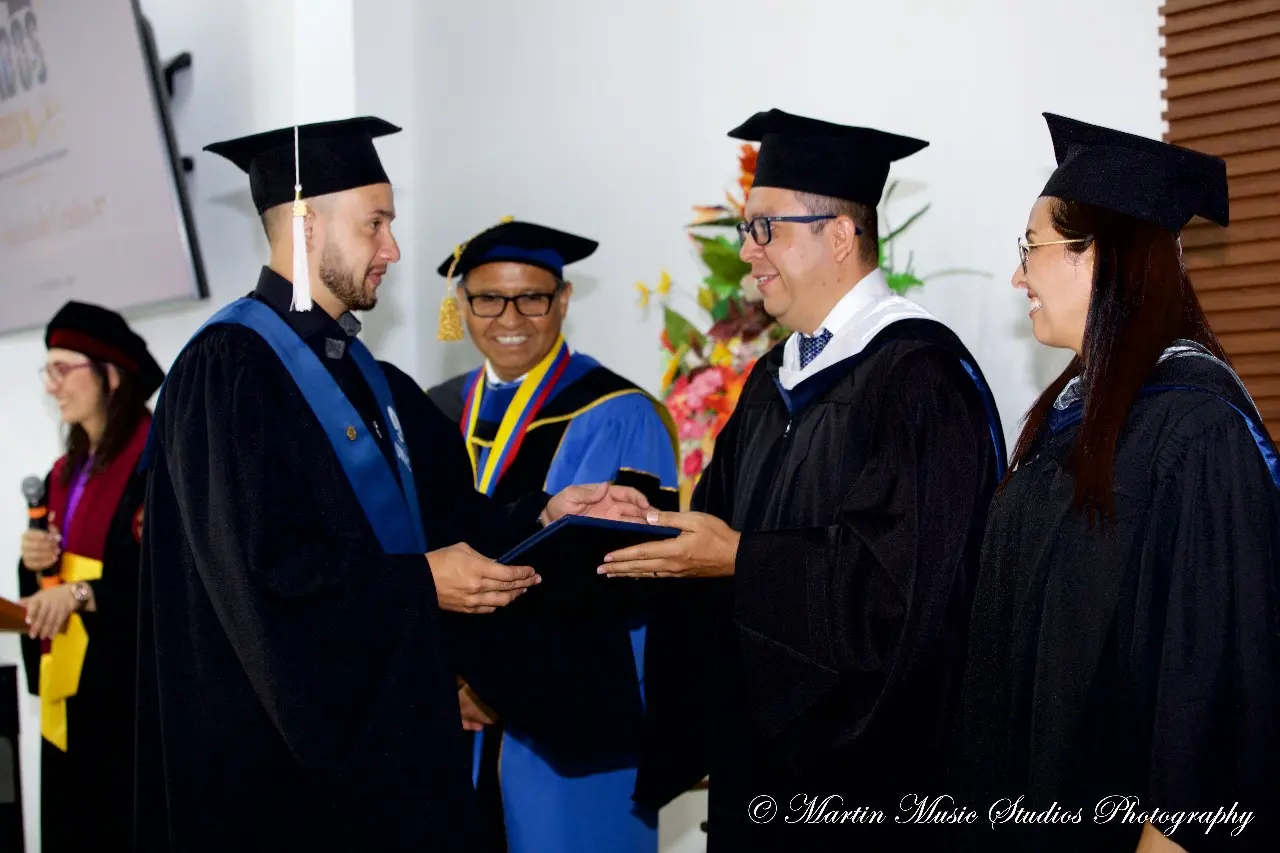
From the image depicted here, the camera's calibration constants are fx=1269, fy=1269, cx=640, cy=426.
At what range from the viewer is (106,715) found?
162 inches

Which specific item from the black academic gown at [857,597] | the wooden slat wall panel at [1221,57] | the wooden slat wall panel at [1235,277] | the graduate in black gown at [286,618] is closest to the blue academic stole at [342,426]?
the graduate in black gown at [286,618]

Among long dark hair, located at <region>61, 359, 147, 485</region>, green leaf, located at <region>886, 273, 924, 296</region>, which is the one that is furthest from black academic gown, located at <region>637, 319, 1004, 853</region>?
long dark hair, located at <region>61, 359, 147, 485</region>

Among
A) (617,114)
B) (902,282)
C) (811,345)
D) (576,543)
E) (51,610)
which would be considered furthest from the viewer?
(617,114)

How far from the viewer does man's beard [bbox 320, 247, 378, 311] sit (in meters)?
2.80

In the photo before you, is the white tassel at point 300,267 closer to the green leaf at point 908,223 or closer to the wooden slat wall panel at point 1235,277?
the green leaf at point 908,223

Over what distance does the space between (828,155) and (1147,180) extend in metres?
1.00

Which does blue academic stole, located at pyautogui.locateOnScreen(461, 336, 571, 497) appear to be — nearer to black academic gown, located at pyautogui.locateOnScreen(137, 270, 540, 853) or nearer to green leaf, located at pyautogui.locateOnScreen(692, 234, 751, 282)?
green leaf, located at pyautogui.locateOnScreen(692, 234, 751, 282)

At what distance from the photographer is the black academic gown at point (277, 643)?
2.39 m

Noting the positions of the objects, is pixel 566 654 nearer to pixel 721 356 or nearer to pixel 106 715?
pixel 721 356

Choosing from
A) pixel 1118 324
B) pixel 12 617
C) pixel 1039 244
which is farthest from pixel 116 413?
pixel 1118 324

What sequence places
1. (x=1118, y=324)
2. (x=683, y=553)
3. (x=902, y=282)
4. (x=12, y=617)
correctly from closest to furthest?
(x=1118, y=324), (x=683, y=553), (x=902, y=282), (x=12, y=617)

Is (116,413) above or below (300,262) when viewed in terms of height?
below

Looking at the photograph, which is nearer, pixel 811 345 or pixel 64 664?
pixel 811 345

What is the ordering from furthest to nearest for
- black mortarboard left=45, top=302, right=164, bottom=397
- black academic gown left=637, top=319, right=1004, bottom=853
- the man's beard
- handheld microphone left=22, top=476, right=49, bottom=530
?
black mortarboard left=45, top=302, right=164, bottom=397, handheld microphone left=22, top=476, right=49, bottom=530, the man's beard, black academic gown left=637, top=319, right=1004, bottom=853
